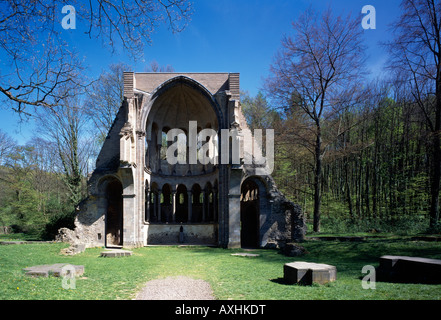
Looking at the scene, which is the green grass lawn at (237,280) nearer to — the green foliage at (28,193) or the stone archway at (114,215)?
the stone archway at (114,215)

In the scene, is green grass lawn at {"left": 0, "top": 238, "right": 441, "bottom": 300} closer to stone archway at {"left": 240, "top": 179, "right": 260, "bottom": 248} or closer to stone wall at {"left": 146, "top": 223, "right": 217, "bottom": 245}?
stone archway at {"left": 240, "top": 179, "right": 260, "bottom": 248}

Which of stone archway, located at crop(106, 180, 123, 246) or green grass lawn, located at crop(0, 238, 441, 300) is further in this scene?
stone archway, located at crop(106, 180, 123, 246)

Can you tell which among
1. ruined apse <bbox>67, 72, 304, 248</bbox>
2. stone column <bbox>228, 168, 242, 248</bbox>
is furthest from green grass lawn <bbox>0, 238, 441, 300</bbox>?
stone column <bbox>228, 168, 242, 248</bbox>

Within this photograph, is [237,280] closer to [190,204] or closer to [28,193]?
[190,204]

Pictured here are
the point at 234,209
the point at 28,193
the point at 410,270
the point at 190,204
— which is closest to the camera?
the point at 410,270

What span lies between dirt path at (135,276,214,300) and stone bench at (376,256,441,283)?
15.2ft

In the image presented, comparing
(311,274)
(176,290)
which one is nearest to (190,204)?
(176,290)

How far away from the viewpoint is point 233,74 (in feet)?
69.6

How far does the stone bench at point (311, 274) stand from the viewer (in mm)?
7758

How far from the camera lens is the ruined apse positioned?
20.0 m

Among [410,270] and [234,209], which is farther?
[234,209]

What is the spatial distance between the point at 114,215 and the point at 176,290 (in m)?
16.9

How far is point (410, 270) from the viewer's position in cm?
799
